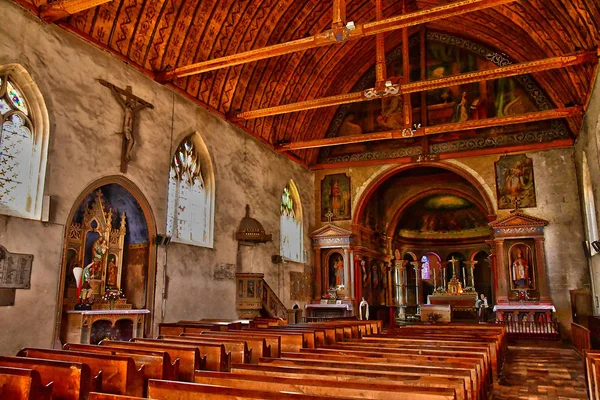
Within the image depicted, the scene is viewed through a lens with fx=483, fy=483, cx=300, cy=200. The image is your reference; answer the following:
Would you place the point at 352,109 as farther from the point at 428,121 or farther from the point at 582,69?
the point at 582,69

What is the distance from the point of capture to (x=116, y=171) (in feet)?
33.7

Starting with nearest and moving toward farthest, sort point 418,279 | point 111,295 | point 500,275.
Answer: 1. point 111,295
2. point 500,275
3. point 418,279

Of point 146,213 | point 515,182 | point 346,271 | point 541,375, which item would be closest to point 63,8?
point 146,213

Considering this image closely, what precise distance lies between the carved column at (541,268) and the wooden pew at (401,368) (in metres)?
13.5

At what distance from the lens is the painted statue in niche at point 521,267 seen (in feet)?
54.4

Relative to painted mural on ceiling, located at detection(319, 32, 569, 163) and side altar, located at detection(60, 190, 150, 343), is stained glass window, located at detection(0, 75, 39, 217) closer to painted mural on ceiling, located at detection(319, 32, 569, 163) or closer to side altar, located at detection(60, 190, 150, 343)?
side altar, located at detection(60, 190, 150, 343)

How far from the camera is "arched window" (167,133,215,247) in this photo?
1241cm

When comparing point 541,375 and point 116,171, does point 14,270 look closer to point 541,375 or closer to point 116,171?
point 116,171

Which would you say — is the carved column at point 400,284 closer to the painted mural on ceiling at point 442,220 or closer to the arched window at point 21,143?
the painted mural on ceiling at point 442,220

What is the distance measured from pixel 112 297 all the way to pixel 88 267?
95 cm

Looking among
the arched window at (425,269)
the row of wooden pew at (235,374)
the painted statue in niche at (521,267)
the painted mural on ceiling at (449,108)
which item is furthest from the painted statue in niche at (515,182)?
the row of wooden pew at (235,374)

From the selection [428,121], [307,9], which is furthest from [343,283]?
[307,9]

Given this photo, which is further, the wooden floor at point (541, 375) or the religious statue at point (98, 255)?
the religious statue at point (98, 255)

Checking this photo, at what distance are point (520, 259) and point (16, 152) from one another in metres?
15.4
